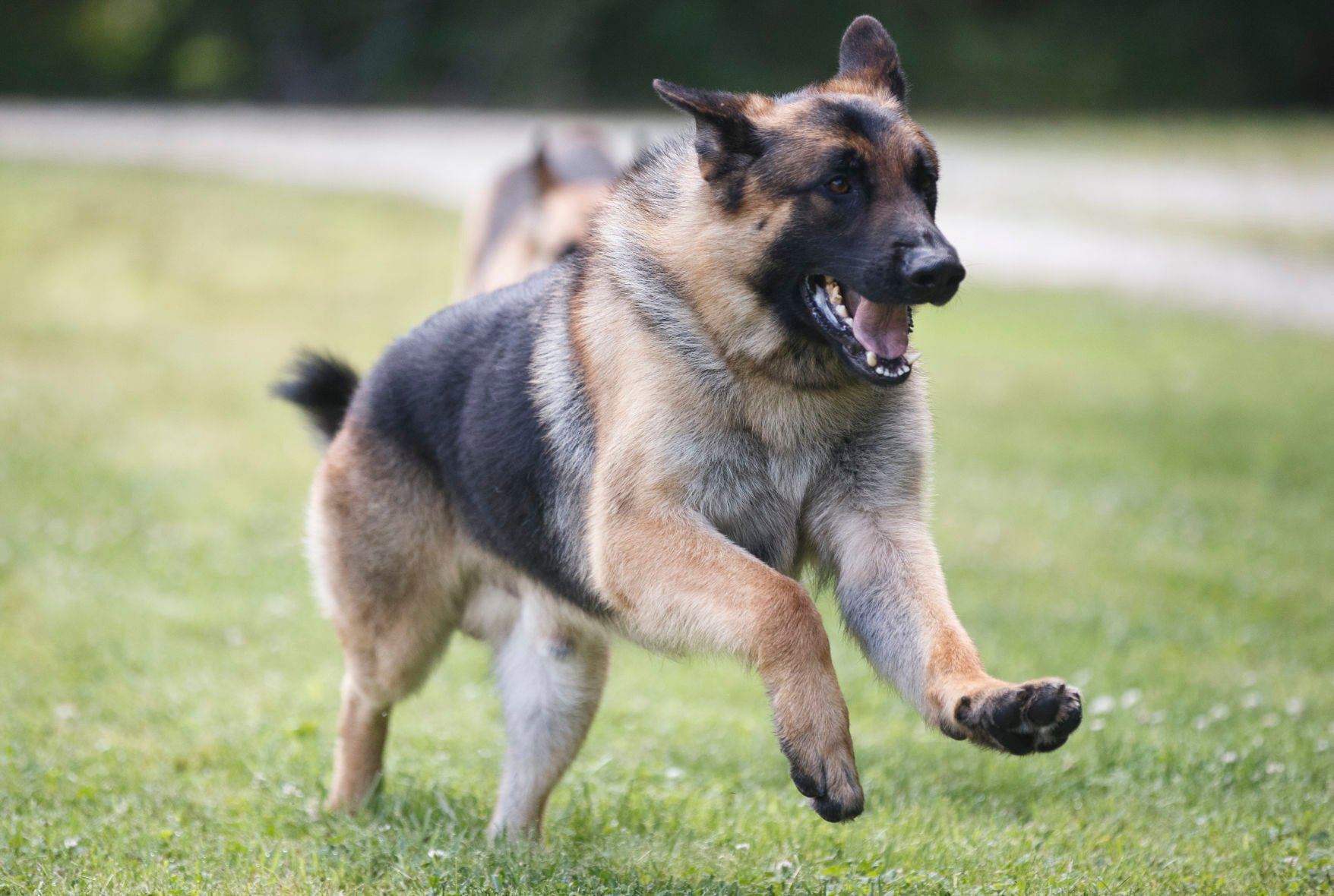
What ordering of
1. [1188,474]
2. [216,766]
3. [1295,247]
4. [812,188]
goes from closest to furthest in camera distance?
[812,188]
[216,766]
[1188,474]
[1295,247]

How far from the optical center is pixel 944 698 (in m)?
3.77

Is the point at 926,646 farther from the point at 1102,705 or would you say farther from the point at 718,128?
the point at 1102,705

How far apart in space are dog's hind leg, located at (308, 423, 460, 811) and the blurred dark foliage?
2674cm

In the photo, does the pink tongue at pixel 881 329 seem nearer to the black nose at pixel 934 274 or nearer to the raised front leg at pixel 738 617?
the black nose at pixel 934 274

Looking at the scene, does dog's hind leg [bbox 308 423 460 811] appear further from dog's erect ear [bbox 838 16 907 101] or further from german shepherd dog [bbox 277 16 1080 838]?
dog's erect ear [bbox 838 16 907 101]

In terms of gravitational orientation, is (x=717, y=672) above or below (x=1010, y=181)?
above

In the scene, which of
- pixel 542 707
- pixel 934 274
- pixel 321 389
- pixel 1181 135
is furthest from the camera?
pixel 1181 135

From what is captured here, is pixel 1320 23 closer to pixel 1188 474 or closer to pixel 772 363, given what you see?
pixel 1188 474

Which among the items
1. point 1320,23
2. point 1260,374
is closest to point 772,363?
point 1260,374

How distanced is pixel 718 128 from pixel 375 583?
6.79 feet

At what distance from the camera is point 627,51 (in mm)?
33000

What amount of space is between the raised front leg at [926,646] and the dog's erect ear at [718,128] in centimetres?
111

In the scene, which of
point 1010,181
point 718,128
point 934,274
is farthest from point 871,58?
point 1010,181

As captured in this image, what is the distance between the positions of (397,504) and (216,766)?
4.93ft
